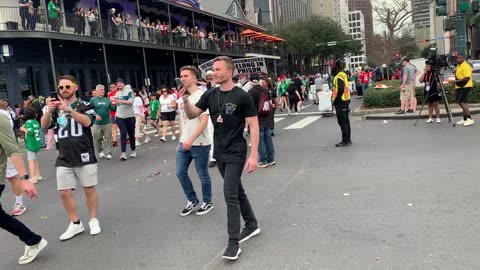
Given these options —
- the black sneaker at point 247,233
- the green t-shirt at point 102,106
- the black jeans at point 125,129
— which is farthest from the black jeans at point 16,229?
the black jeans at point 125,129

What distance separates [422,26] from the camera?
16475 centimetres

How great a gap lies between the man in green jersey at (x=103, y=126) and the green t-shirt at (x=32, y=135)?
2.25 m

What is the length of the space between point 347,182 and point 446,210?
A: 1.77 metres

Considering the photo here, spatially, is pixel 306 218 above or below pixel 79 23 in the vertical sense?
below

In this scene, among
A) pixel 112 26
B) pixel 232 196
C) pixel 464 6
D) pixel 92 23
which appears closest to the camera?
pixel 232 196

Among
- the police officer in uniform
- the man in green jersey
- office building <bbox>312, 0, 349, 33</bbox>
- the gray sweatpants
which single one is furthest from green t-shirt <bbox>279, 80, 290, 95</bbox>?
office building <bbox>312, 0, 349, 33</bbox>

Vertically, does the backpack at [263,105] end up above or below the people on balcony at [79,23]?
below

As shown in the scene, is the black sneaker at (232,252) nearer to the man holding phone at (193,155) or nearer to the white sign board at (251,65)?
the man holding phone at (193,155)

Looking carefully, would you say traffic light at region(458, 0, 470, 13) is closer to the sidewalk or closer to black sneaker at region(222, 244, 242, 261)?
the sidewalk

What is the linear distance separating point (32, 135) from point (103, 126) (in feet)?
9.23

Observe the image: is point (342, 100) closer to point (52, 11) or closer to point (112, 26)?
point (52, 11)

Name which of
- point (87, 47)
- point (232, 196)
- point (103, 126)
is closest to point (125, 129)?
point (103, 126)

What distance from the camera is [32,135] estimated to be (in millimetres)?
7973

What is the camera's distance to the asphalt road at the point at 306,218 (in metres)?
4.05
